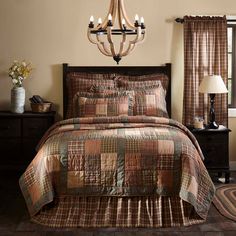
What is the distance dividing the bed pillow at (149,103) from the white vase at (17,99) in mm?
1430

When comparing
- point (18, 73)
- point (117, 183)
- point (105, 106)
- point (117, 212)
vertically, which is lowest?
point (117, 212)

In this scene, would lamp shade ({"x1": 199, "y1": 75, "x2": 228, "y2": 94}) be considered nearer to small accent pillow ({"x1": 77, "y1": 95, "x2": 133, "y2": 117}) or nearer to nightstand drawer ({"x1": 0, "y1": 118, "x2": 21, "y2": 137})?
small accent pillow ({"x1": 77, "y1": 95, "x2": 133, "y2": 117})

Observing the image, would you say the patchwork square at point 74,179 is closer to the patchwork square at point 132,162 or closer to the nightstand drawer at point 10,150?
the patchwork square at point 132,162

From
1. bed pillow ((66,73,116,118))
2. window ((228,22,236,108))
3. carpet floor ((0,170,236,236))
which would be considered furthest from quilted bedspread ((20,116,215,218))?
window ((228,22,236,108))

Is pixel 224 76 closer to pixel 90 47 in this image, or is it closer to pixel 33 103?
pixel 90 47

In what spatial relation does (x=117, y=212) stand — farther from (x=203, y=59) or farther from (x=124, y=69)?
(x=203, y=59)

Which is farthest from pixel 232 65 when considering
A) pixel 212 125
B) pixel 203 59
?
pixel 212 125

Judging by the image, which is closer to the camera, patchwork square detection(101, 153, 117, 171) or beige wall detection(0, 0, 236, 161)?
patchwork square detection(101, 153, 117, 171)

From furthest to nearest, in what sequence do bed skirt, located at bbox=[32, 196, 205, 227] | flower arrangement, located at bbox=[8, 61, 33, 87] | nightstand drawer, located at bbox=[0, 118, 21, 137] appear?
flower arrangement, located at bbox=[8, 61, 33, 87], nightstand drawer, located at bbox=[0, 118, 21, 137], bed skirt, located at bbox=[32, 196, 205, 227]

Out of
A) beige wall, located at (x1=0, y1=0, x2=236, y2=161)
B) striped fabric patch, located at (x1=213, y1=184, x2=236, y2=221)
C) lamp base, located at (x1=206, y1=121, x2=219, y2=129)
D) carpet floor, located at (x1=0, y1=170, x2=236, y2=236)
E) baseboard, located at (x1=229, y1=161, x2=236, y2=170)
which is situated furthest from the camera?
baseboard, located at (x1=229, y1=161, x2=236, y2=170)

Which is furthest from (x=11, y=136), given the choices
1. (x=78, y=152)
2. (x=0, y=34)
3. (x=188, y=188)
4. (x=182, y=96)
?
(x=188, y=188)

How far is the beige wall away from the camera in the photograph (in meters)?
5.39

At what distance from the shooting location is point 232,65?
Result: 218 inches

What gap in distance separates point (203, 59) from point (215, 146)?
1143mm
